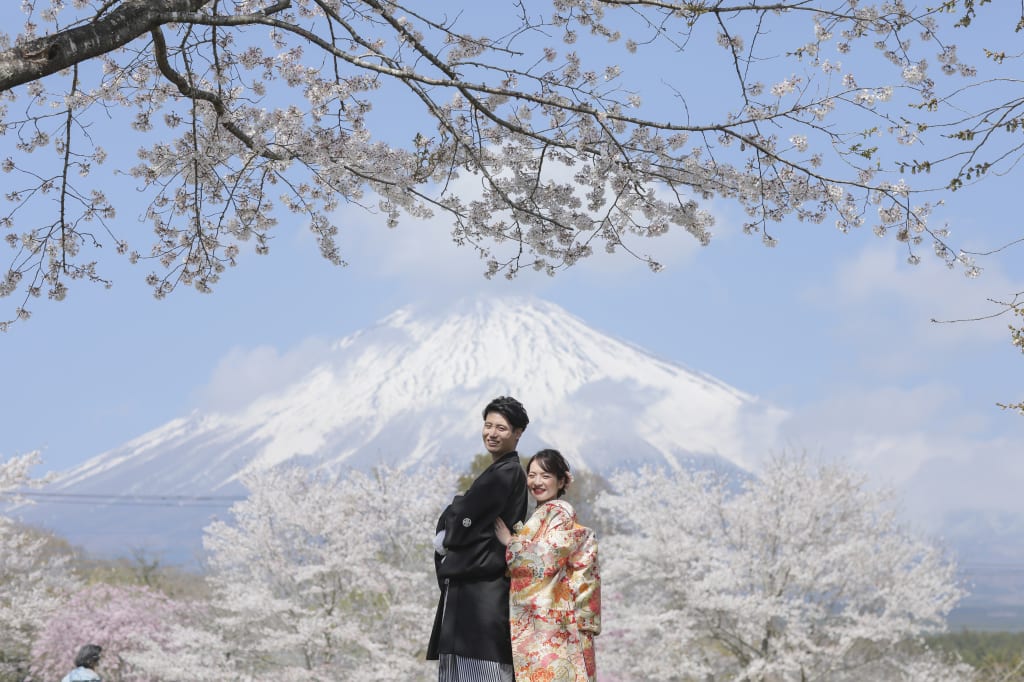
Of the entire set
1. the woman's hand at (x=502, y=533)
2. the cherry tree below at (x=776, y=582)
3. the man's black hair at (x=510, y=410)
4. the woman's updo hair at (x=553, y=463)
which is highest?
the man's black hair at (x=510, y=410)

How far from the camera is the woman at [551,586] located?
353 centimetres

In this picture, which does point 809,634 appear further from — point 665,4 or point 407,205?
point 665,4

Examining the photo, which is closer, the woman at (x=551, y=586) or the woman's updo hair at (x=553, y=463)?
the woman at (x=551, y=586)

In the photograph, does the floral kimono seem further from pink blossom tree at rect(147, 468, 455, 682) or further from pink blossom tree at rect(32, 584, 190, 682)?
pink blossom tree at rect(32, 584, 190, 682)

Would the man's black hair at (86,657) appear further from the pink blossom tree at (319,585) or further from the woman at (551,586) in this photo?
the woman at (551,586)

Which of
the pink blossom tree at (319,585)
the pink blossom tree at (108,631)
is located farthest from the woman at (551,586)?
the pink blossom tree at (108,631)

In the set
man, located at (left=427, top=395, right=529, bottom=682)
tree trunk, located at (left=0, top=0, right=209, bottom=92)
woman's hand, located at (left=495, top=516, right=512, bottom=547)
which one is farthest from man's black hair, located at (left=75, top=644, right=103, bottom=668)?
tree trunk, located at (left=0, top=0, right=209, bottom=92)

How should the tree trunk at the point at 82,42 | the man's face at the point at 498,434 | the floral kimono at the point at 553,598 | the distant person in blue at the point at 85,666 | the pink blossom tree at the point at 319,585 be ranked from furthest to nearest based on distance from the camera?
1. the pink blossom tree at the point at 319,585
2. the distant person in blue at the point at 85,666
3. the man's face at the point at 498,434
4. the floral kimono at the point at 553,598
5. the tree trunk at the point at 82,42

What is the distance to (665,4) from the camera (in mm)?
3816

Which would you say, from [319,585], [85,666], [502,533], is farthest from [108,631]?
[502,533]

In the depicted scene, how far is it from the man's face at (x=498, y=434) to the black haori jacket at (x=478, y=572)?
0.06 m

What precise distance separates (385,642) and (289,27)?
9388mm

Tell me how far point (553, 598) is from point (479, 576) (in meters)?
0.28

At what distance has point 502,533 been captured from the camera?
3.64 metres
